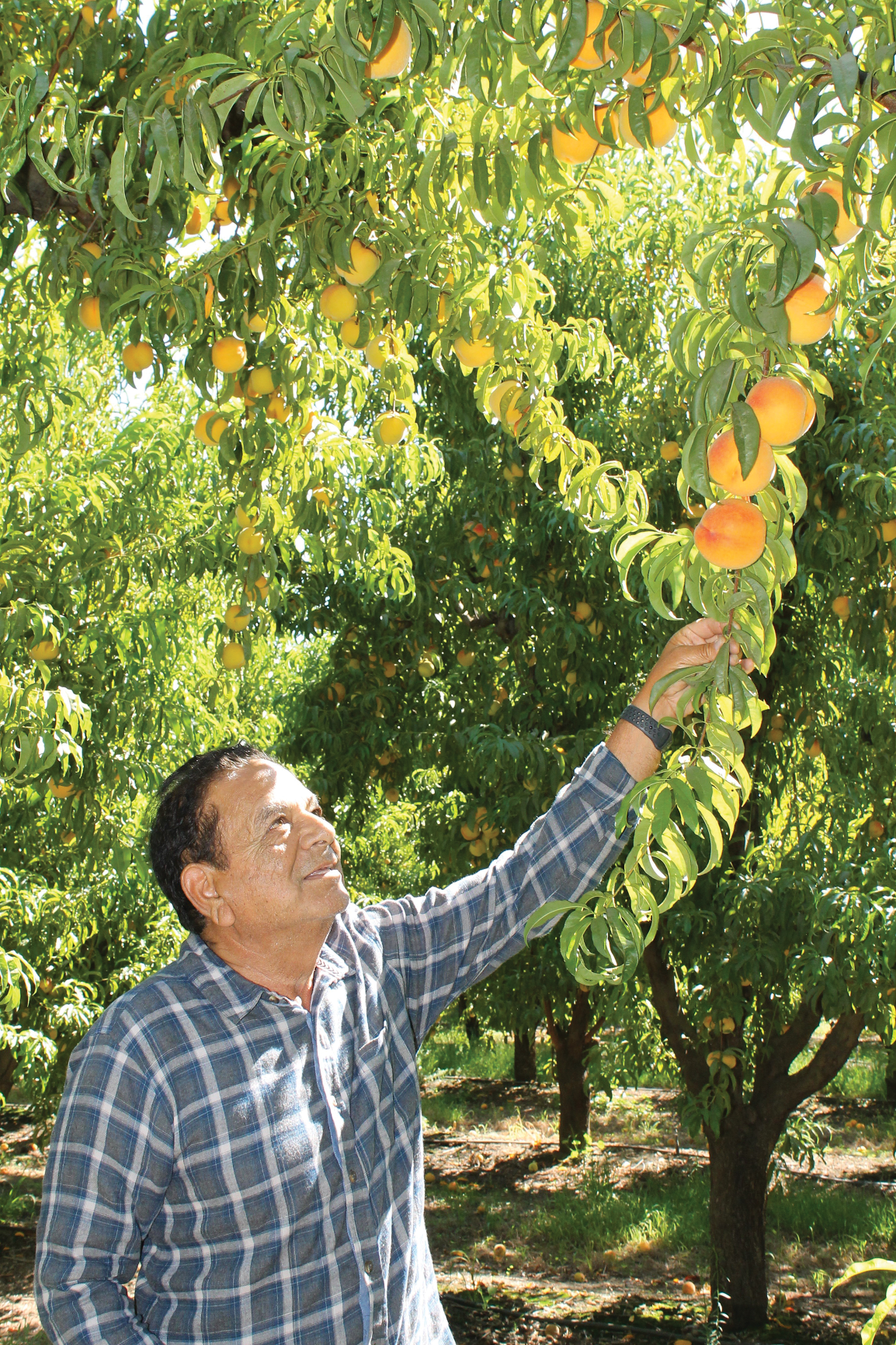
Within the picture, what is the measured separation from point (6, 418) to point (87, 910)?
101 inches

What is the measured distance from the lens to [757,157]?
3.53 meters

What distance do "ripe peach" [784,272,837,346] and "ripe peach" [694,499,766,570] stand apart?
0.13 m

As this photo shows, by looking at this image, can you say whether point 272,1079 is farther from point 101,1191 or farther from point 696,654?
point 696,654

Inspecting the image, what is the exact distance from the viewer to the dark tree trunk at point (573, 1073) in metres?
8.51

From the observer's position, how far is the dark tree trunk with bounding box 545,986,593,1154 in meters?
8.51

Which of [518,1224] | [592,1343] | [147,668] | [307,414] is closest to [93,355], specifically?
[147,668]

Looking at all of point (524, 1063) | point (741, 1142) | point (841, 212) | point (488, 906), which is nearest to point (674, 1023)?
point (741, 1142)

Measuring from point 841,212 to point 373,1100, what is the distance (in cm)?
116

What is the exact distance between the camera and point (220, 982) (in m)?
1.37

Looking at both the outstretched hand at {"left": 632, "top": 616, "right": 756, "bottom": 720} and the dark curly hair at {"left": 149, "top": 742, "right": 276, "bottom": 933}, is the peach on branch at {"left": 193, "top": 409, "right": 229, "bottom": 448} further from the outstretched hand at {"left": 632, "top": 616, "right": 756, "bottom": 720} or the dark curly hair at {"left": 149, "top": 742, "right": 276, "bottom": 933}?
the outstretched hand at {"left": 632, "top": 616, "right": 756, "bottom": 720}

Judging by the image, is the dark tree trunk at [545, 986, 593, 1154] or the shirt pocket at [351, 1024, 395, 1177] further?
the dark tree trunk at [545, 986, 593, 1154]

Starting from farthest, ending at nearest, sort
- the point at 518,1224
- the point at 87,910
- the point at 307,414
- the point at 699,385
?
the point at 518,1224 < the point at 87,910 < the point at 307,414 < the point at 699,385

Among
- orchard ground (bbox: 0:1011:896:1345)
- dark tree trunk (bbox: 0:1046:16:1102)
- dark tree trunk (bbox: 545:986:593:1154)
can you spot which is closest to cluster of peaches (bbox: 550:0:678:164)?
orchard ground (bbox: 0:1011:896:1345)

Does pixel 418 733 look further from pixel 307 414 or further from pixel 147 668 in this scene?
pixel 307 414
